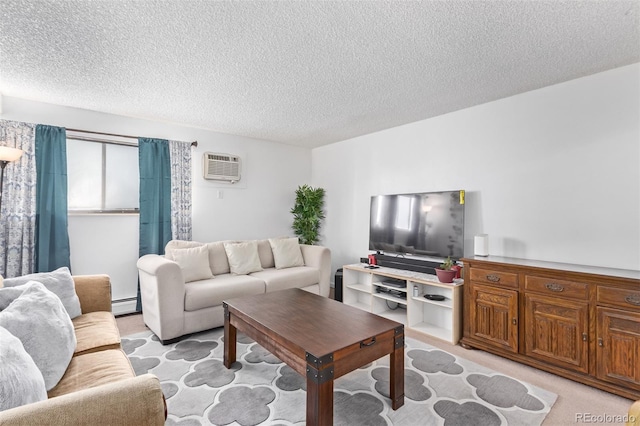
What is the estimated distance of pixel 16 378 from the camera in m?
1.03

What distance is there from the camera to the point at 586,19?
6.10ft

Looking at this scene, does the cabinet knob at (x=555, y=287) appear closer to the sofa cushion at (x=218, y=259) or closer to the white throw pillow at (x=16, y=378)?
the white throw pillow at (x=16, y=378)

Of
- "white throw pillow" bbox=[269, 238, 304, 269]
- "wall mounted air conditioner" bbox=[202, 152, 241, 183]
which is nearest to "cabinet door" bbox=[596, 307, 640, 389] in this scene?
"white throw pillow" bbox=[269, 238, 304, 269]

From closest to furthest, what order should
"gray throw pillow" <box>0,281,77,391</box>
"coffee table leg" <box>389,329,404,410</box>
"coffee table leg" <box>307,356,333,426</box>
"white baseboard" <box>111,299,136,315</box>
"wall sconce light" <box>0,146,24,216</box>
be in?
"gray throw pillow" <box>0,281,77,391</box>
"coffee table leg" <box>307,356,333,426</box>
"coffee table leg" <box>389,329,404,410</box>
"wall sconce light" <box>0,146,24,216</box>
"white baseboard" <box>111,299,136,315</box>

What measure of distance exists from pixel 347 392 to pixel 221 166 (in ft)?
11.1

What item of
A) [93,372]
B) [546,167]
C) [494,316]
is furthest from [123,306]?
[546,167]

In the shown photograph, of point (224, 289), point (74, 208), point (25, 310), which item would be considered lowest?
point (224, 289)

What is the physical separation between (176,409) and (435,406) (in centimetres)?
161

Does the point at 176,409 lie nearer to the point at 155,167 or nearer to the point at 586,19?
the point at 155,167

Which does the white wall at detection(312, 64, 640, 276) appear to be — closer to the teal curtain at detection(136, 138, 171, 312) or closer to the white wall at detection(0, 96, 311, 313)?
the white wall at detection(0, 96, 311, 313)

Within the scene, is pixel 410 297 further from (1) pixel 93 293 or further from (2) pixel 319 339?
(1) pixel 93 293

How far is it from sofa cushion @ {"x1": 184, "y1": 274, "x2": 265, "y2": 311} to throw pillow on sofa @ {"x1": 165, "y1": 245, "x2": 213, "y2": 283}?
0.10 metres

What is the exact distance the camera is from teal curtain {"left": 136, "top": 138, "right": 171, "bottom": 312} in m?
3.84

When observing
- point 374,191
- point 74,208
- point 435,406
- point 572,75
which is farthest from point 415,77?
point 74,208
